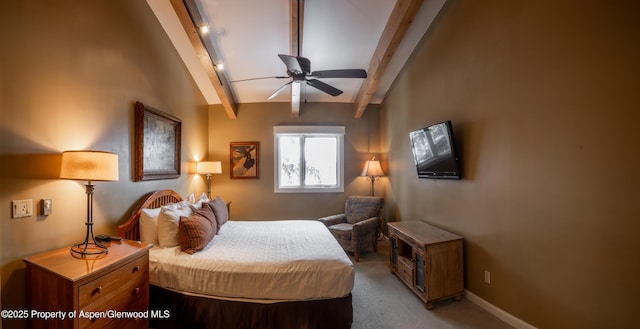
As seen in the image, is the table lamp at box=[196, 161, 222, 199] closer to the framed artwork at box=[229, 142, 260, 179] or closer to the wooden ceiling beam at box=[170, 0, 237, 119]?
the framed artwork at box=[229, 142, 260, 179]

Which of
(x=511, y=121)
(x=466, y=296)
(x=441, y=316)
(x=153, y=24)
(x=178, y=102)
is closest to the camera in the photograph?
(x=511, y=121)

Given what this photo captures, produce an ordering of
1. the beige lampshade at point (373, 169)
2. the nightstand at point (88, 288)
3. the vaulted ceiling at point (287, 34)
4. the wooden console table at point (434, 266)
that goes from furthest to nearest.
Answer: the beige lampshade at point (373, 169)
the vaulted ceiling at point (287, 34)
the wooden console table at point (434, 266)
the nightstand at point (88, 288)

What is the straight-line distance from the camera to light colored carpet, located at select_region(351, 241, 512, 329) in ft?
7.22

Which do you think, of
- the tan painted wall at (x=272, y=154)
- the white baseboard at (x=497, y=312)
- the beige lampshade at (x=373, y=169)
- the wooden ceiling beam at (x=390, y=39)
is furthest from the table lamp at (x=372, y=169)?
the white baseboard at (x=497, y=312)

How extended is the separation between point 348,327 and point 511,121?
235 cm

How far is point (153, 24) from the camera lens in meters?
3.02

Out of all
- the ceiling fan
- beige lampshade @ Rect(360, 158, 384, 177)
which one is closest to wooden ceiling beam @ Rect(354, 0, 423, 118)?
the ceiling fan

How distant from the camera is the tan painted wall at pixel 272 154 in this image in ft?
16.2

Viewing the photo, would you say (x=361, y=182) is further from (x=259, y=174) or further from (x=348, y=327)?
(x=348, y=327)

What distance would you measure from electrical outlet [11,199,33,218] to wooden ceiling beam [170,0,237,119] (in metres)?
2.39

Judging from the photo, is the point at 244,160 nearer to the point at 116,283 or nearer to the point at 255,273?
the point at 255,273

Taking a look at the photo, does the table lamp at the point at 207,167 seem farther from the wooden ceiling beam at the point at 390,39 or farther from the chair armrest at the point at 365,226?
the wooden ceiling beam at the point at 390,39

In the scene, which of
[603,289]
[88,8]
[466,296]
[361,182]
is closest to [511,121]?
[603,289]

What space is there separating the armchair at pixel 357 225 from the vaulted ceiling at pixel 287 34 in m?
1.99
